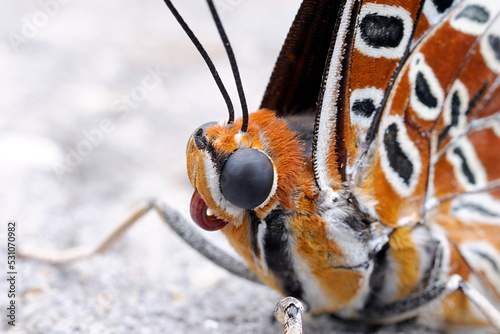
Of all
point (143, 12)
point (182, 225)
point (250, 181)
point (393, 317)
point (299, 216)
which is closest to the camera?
point (250, 181)

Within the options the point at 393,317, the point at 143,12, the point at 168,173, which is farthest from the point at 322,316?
the point at 143,12

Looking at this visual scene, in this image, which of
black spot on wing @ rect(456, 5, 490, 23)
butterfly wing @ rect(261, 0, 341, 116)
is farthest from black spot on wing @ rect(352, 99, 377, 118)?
black spot on wing @ rect(456, 5, 490, 23)

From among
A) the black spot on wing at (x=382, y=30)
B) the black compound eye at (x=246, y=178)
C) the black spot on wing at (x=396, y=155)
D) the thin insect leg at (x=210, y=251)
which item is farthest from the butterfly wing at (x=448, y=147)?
the thin insect leg at (x=210, y=251)

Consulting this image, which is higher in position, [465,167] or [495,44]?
[495,44]

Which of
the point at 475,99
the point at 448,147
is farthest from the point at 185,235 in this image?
the point at 475,99

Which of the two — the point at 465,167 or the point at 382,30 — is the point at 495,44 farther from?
the point at 382,30

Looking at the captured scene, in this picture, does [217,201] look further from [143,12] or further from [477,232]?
[143,12]
